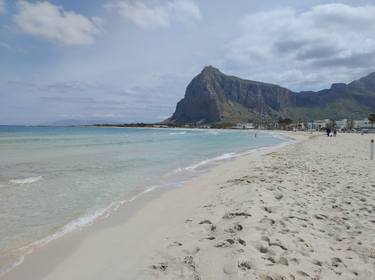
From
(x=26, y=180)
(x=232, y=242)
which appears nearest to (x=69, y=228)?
(x=232, y=242)

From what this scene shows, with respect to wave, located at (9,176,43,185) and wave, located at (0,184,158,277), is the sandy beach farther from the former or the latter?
wave, located at (9,176,43,185)

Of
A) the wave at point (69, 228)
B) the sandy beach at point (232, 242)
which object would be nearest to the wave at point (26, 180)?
the wave at point (69, 228)

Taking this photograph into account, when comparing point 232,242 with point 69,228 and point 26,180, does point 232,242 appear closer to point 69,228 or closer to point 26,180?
point 69,228

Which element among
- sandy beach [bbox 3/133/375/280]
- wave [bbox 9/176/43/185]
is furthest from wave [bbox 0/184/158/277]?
wave [bbox 9/176/43/185]

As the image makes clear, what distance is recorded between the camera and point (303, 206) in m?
7.27

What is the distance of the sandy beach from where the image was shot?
168 inches

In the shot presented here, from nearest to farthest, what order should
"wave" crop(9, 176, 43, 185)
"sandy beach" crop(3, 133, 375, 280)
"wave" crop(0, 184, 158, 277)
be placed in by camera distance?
"sandy beach" crop(3, 133, 375, 280)
"wave" crop(0, 184, 158, 277)
"wave" crop(9, 176, 43, 185)

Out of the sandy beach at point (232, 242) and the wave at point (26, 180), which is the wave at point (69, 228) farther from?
the wave at point (26, 180)

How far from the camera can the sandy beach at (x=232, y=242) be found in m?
4.27

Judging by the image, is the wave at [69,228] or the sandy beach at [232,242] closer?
the sandy beach at [232,242]

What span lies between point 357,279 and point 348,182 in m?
6.72

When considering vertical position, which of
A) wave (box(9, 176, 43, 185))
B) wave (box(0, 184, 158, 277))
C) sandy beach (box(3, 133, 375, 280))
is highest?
sandy beach (box(3, 133, 375, 280))

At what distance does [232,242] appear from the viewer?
16.5 ft

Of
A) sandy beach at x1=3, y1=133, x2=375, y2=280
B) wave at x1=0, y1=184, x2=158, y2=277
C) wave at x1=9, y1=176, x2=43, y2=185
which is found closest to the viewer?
sandy beach at x1=3, y1=133, x2=375, y2=280
